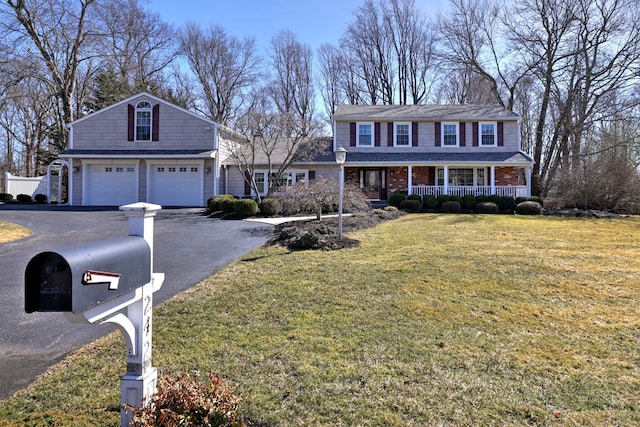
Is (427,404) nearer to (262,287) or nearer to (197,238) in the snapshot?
(262,287)

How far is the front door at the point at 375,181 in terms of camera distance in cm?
2194

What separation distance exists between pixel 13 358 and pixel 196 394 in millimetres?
2829

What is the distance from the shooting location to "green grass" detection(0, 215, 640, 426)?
2.71m

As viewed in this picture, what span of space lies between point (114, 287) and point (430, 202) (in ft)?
59.2

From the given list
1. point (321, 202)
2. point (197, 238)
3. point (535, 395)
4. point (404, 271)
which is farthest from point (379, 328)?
point (321, 202)

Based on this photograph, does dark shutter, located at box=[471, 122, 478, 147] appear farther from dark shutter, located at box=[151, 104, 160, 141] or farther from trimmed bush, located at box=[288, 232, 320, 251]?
dark shutter, located at box=[151, 104, 160, 141]

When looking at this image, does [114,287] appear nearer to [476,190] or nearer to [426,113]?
[476,190]

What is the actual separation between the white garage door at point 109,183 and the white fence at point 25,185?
5265mm

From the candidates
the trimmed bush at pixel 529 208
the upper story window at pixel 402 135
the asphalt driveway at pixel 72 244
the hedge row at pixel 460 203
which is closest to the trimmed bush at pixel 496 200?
Answer: the hedge row at pixel 460 203

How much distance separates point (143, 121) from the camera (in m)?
20.9

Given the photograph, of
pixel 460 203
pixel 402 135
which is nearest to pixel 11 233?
pixel 460 203

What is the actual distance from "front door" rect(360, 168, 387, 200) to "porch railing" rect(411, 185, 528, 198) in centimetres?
214

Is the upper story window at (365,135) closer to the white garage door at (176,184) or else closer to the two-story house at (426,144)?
the two-story house at (426,144)

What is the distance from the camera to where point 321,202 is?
13.0 m
